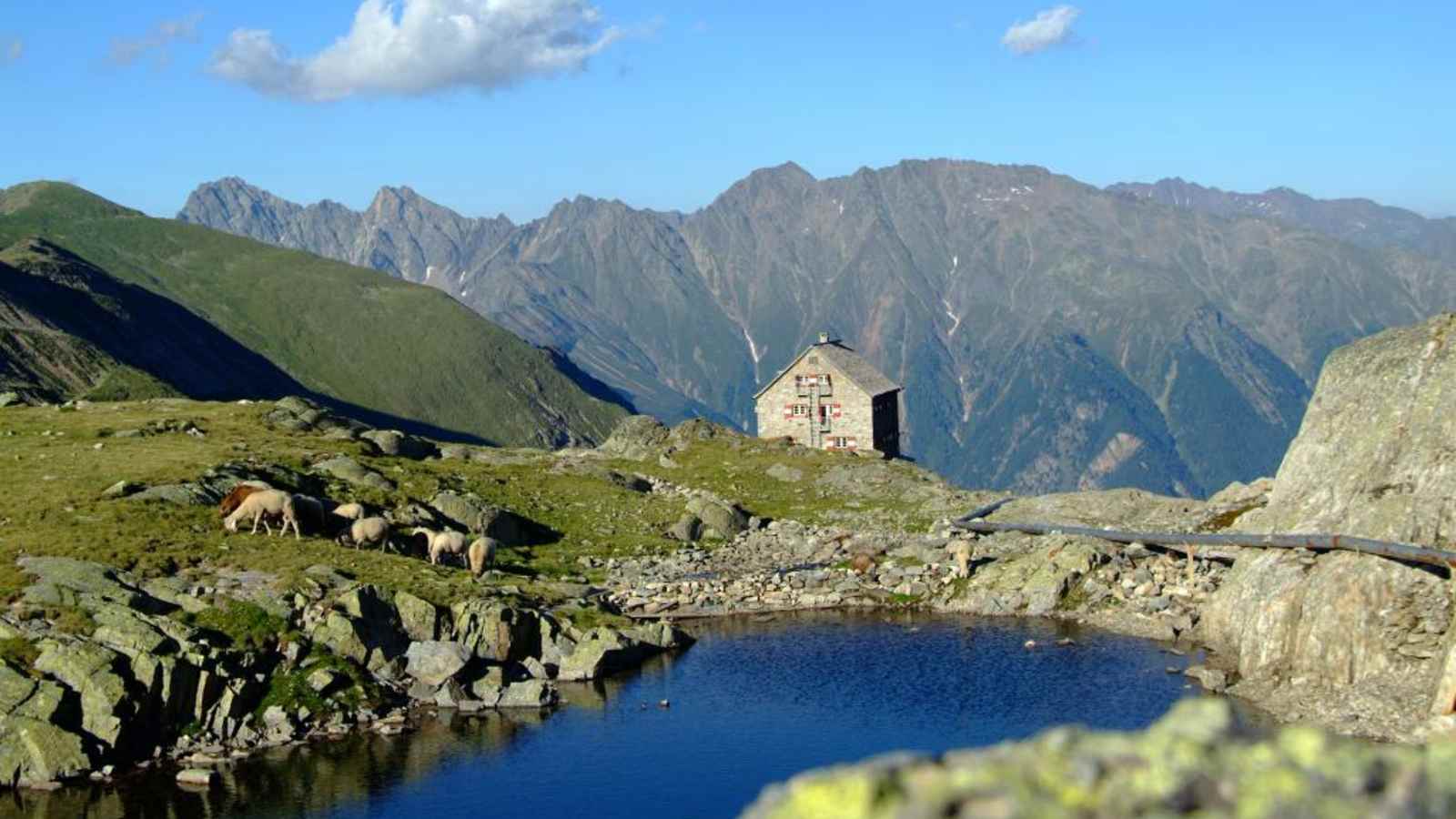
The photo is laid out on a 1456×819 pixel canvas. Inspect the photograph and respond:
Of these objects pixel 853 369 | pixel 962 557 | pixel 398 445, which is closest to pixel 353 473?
pixel 398 445

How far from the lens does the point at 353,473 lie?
287ft

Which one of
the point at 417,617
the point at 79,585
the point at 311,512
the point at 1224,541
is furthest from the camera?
the point at 311,512

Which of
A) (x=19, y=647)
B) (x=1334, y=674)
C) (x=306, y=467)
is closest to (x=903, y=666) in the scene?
(x=1334, y=674)

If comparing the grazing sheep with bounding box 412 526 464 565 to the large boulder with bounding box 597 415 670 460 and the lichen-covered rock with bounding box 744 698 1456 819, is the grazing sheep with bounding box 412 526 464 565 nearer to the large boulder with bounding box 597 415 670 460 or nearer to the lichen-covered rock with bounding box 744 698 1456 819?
the large boulder with bounding box 597 415 670 460

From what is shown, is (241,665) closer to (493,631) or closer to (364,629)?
(364,629)

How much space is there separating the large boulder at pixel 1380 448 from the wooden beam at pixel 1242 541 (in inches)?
54.5

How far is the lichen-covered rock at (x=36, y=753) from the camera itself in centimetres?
4562

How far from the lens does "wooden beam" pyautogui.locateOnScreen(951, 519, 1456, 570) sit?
171 feet

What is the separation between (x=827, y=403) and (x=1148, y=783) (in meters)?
126

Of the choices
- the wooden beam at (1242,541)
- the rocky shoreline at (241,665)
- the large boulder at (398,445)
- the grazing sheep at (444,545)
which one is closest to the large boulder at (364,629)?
the rocky shoreline at (241,665)

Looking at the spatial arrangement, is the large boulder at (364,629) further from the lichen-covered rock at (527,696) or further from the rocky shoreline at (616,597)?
the lichen-covered rock at (527,696)

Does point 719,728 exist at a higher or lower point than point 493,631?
lower

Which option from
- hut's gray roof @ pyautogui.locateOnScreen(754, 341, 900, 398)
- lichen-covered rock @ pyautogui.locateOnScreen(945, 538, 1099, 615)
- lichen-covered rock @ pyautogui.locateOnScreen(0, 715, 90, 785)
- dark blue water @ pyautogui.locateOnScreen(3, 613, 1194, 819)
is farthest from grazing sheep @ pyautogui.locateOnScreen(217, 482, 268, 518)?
hut's gray roof @ pyautogui.locateOnScreen(754, 341, 900, 398)

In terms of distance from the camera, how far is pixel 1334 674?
5256 cm
